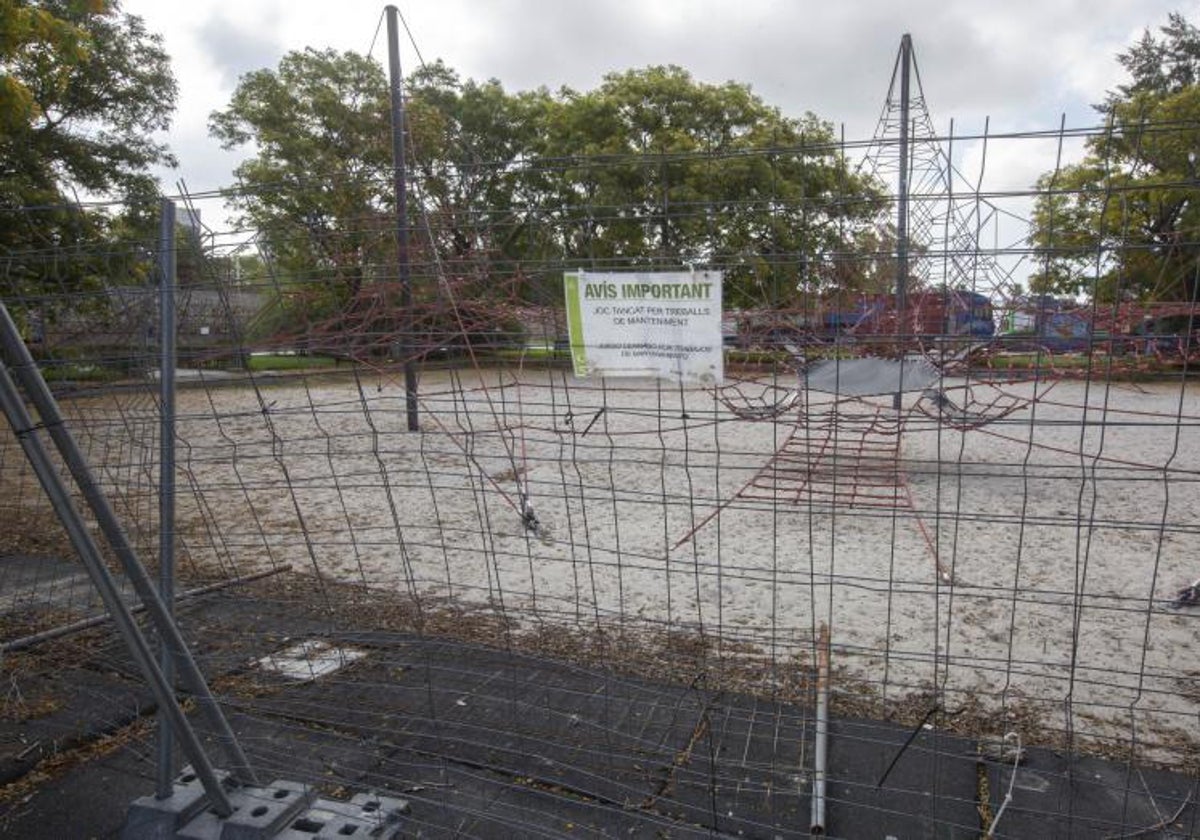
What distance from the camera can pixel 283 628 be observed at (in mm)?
4027

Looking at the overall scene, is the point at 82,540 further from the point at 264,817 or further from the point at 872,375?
the point at 872,375

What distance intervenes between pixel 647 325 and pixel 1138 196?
19.1ft

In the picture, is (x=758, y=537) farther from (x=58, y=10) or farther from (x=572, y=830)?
(x=58, y=10)

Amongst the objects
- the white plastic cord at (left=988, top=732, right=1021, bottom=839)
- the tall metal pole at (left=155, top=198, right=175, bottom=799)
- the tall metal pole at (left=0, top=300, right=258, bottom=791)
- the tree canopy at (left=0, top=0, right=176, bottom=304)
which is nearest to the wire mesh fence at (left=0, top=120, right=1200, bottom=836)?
the white plastic cord at (left=988, top=732, right=1021, bottom=839)

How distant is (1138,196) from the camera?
20.5ft

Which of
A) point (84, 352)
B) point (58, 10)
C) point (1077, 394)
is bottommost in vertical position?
point (1077, 394)

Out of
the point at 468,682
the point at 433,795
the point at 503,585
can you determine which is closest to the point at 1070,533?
the point at 503,585

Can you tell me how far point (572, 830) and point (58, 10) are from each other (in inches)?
600

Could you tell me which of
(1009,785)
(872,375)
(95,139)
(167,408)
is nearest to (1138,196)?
(872,375)

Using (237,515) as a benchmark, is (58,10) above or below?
above

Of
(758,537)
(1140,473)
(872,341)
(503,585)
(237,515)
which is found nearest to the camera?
(872,341)

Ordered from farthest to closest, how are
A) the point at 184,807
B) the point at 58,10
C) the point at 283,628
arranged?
the point at 58,10
the point at 283,628
the point at 184,807

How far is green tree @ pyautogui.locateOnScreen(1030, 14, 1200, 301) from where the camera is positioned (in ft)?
6.44

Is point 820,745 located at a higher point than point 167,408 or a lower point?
lower
